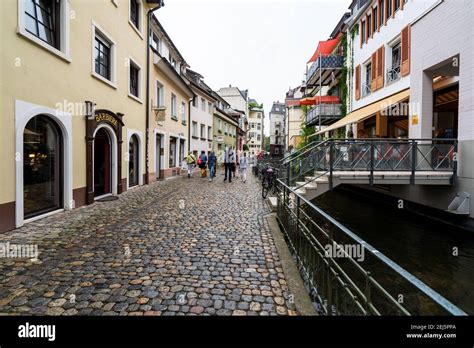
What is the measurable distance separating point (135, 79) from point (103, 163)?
482 cm

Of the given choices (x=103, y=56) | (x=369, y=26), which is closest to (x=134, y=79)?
(x=103, y=56)

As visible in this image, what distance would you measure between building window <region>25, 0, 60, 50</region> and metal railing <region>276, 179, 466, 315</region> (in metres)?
7.13

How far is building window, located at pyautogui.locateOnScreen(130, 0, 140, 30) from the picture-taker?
12.7 m

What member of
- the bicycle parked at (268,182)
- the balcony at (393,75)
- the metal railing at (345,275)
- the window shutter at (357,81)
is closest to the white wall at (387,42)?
the balcony at (393,75)

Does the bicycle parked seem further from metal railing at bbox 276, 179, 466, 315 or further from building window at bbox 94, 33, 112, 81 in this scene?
building window at bbox 94, 33, 112, 81

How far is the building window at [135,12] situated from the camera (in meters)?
12.7

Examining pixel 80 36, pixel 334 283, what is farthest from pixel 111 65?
pixel 334 283

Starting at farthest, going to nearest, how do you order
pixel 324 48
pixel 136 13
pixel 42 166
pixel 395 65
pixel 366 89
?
pixel 324 48
pixel 366 89
pixel 395 65
pixel 136 13
pixel 42 166

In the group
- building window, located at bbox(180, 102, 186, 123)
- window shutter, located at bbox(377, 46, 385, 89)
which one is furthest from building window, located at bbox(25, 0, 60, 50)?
window shutter, located at bbox(377, 46, 385, 89)

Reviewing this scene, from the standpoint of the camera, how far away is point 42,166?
277 inches

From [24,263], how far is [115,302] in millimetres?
2027

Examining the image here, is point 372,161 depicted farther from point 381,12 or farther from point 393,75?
point 381,12

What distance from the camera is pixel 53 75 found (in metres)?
7.11
